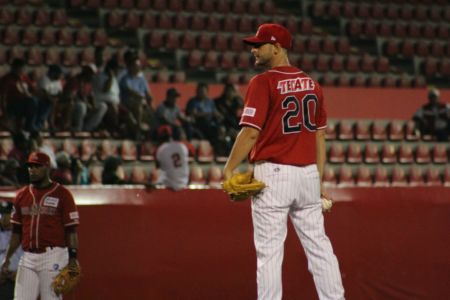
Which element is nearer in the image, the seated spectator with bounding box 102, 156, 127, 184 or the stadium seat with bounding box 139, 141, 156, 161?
the seated spectator with bounding box 102, 156, 127, 184

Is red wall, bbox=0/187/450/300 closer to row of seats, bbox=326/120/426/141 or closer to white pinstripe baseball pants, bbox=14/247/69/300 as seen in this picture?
white pinstripe baseball pants, bbox=14/247/69/300

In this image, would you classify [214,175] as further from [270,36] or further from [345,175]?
[270,36]

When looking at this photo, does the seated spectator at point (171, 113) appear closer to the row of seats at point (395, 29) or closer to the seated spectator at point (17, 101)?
the seated spectator at point (17, 101)

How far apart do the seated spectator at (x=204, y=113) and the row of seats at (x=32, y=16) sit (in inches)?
119

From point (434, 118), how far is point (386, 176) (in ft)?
5.55

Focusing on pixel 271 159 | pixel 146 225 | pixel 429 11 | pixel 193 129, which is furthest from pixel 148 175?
pixel 429 11

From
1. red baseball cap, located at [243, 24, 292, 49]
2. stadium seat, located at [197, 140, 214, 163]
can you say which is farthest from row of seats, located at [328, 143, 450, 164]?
red baseball cap, located at [243, 24, 292, 49]

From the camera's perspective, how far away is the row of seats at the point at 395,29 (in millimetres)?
18141

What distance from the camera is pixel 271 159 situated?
5652mm

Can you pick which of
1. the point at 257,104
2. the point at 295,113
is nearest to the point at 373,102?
the point at 295,113

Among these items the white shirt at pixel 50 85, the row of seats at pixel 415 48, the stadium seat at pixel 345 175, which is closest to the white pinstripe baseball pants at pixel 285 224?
the white shirt at pixel 50 85

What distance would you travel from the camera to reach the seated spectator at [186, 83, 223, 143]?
44.6 ft

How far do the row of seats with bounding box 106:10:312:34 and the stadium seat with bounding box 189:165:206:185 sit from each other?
4.09 meters

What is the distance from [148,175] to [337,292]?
23.4 feet
